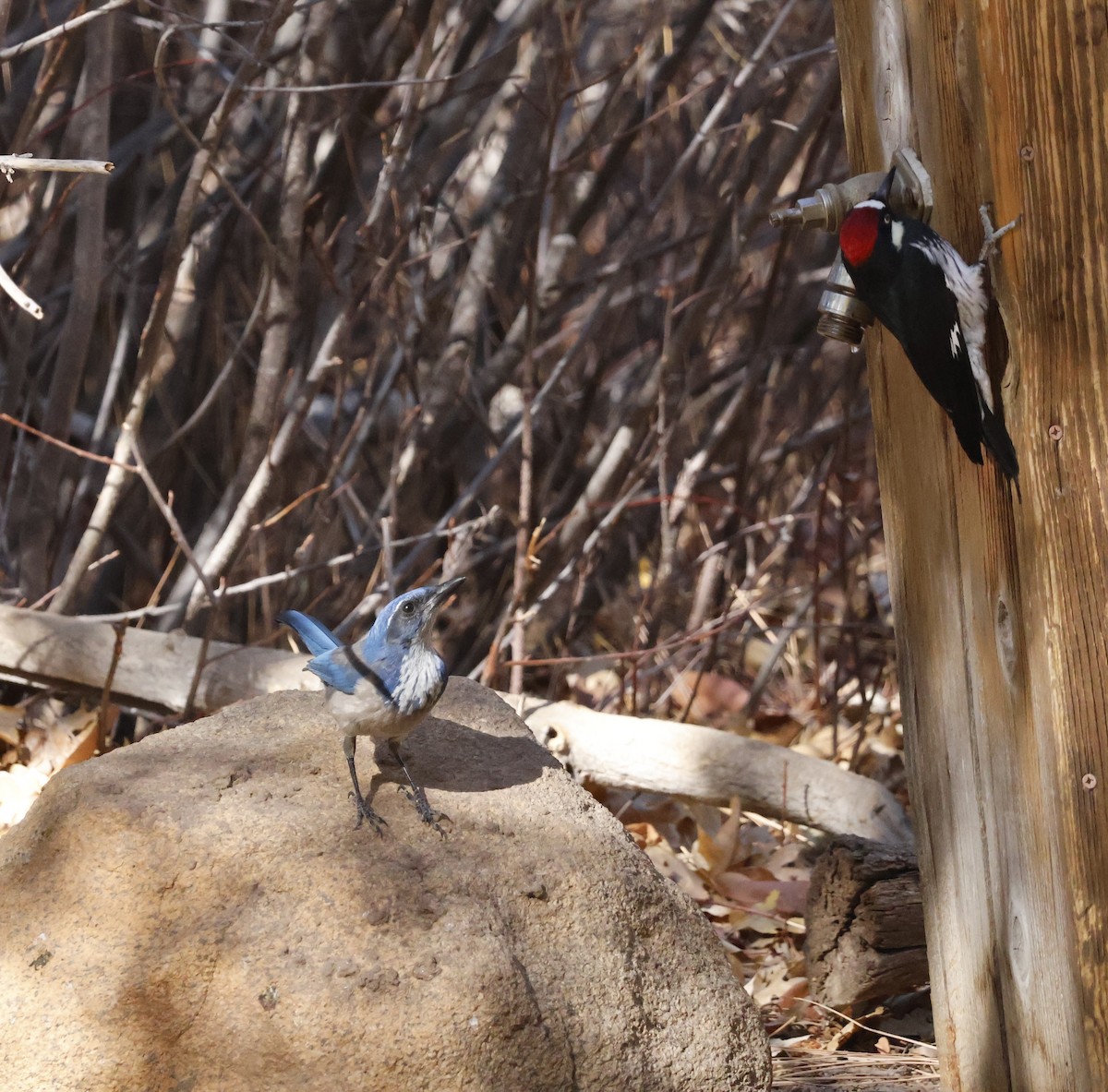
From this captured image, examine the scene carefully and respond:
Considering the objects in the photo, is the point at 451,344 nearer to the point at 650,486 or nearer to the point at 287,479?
the point at 287,479

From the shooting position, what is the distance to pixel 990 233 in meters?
1.97

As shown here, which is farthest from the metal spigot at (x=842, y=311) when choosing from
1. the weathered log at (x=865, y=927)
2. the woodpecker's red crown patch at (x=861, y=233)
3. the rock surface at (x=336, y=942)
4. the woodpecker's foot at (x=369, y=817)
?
the weathered log at (x=865, y=927)

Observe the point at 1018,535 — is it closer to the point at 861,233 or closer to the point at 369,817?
the point at 861,233

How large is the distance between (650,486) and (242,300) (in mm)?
2019

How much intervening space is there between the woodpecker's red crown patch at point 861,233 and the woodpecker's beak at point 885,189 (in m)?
0.04

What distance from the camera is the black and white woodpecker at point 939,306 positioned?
1.96 metres

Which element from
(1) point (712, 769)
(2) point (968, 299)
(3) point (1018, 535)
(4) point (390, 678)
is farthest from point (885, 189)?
(1) point (712, 769)

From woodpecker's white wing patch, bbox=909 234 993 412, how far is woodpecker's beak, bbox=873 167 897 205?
0.12m

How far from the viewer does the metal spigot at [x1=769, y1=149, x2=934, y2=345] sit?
85.7 inches

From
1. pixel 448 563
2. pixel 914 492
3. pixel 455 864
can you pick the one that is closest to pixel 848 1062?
pixel 455 864

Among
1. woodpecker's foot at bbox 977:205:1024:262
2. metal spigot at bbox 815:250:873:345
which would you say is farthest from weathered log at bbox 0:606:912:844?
woodpecker's foot at bbox 977:205:1024:262

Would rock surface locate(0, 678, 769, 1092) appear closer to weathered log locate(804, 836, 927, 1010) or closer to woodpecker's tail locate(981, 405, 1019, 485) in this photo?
weathered log locate(804, 836, 927, 1010)

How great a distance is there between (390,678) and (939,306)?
1.20 meters

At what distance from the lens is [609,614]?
644cm
